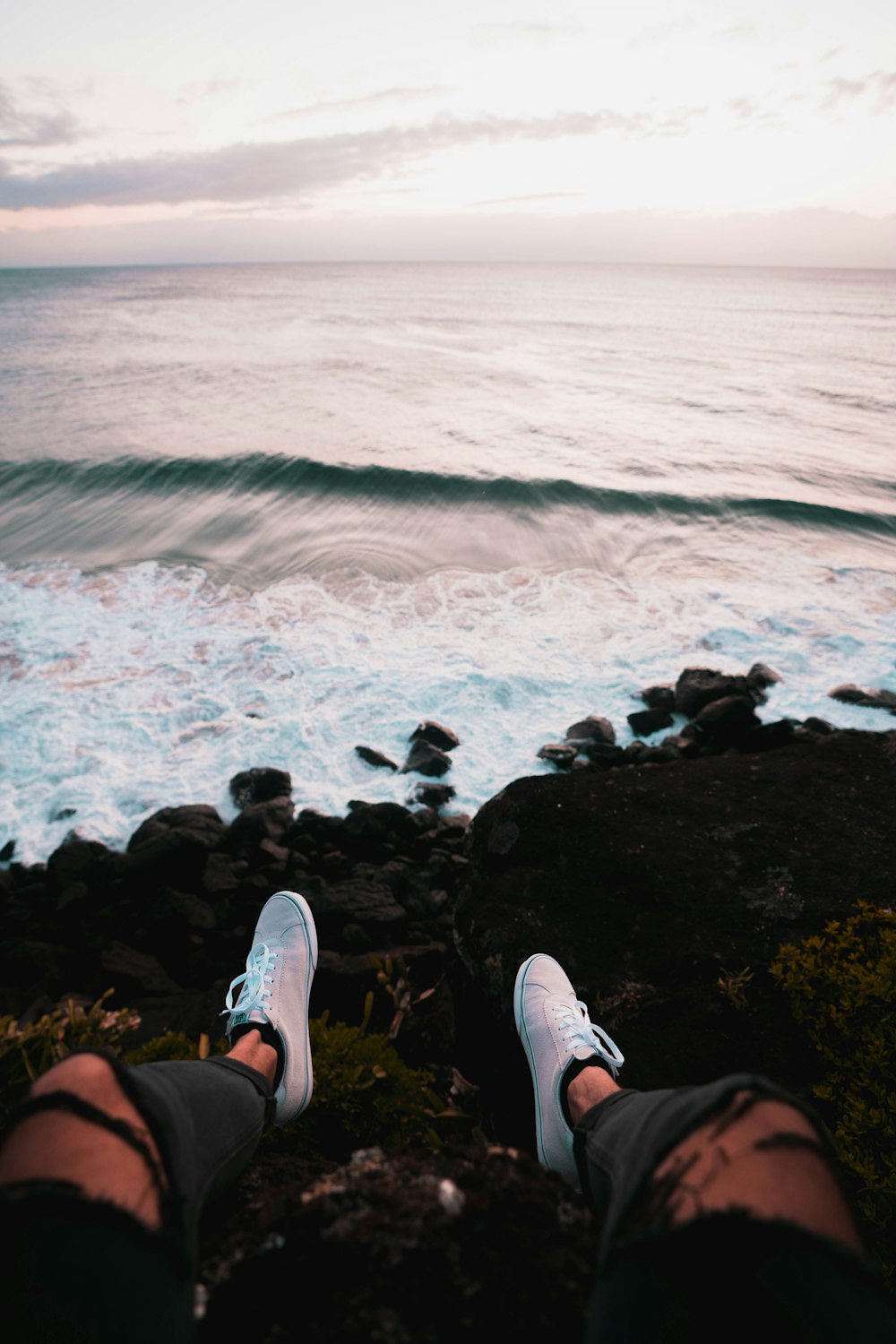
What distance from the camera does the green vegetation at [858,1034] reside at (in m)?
1.88

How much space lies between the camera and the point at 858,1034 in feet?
7.39

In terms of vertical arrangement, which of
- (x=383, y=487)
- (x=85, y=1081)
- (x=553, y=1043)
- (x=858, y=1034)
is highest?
(x=85, y=1081)

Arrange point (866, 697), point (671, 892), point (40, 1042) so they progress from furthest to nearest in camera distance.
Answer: point (866, 697)
point (671, 892)
point (40, 1042)

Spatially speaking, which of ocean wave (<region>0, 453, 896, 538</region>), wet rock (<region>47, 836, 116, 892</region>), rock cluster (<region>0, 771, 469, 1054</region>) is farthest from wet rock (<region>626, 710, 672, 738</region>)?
ocean wave (<region>0, 453, 896, 538</region>)

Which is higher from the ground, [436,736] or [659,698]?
[659,698]

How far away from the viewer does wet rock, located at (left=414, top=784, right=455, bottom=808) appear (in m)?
6.09

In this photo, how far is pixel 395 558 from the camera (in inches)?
462

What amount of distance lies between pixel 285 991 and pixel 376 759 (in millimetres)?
3516

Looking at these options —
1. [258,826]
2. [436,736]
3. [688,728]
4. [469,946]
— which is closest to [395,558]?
[436,736]

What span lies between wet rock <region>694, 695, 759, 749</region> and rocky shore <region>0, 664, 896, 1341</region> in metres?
0.04

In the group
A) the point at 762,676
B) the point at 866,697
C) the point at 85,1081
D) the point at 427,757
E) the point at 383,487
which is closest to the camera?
the point at 85,1081

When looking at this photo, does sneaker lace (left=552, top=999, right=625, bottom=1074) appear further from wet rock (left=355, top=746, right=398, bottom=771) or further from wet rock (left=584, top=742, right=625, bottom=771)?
wet rock (left=355, top=746, right=398, bottom=771)

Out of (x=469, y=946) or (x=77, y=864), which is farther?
(x=77, y=864)

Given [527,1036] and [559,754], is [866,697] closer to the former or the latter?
[559,754]
